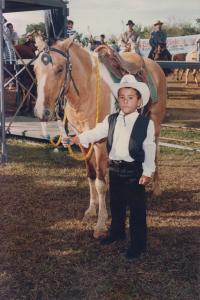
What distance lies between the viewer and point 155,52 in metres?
16.8

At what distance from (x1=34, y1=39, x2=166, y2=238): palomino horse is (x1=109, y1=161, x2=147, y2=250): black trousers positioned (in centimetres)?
57

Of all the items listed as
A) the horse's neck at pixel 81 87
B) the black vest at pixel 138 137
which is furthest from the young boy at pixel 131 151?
the horse's neck at pixel 81 87

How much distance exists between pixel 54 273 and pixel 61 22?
9033mm

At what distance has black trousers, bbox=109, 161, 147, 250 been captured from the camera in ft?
14.0

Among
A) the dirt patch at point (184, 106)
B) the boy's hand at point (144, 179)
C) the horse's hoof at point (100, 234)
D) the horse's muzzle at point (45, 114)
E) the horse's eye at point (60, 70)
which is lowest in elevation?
the dirt patch at point (184, 106)

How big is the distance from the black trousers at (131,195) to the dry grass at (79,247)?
263 millimetres

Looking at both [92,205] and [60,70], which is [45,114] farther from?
[92,205]

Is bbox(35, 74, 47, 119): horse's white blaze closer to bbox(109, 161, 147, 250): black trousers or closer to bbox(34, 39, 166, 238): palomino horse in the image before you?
bbox(34, 39, 166, 238): palomino horse

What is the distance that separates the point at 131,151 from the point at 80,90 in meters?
1.15

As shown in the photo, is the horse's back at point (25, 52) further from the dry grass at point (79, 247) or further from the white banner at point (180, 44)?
the white banner at point (180, 44)

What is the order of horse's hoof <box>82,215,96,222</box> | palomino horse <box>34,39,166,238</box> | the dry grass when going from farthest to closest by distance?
1. horse's hoof <box>82,215,96,222</box>
2. palomino horse <box>34,39,166,238</box>
3. the dry grass

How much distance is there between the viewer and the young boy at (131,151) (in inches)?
161

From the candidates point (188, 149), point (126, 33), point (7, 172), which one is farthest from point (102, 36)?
point (7, 172)

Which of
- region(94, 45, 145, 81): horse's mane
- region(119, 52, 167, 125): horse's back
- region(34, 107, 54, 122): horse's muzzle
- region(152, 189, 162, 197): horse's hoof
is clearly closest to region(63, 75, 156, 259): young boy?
region(34, 107, 54, 122): horse's muzzle
